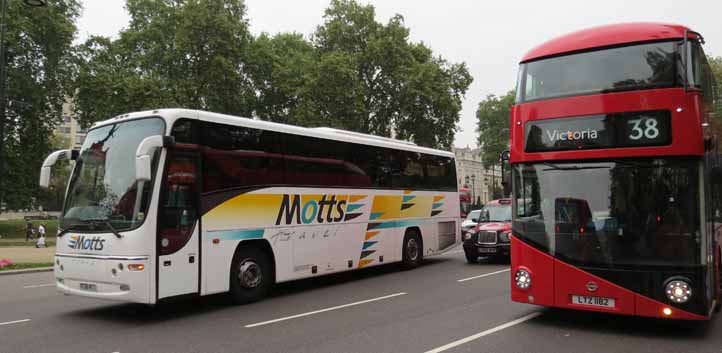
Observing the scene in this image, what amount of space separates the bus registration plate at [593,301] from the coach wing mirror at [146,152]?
236 inches

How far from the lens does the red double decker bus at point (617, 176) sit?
6.75m

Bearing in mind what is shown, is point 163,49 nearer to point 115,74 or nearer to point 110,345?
point 115,74

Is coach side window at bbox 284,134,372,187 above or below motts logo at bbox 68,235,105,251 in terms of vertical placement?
above

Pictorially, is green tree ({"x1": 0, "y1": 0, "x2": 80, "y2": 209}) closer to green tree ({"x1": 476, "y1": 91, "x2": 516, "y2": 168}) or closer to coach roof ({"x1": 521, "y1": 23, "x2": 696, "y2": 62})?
coach roof ({"x1": 521, "y1": 23, "x2": 696, "y2": 62})

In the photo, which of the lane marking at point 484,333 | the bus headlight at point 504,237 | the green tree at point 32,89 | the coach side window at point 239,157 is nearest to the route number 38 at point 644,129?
the lane marking at point 484,333

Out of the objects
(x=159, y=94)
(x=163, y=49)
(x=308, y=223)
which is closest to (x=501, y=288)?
(x=308, y=223)

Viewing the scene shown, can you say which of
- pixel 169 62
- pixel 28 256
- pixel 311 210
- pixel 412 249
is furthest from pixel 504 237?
pixel 169 62

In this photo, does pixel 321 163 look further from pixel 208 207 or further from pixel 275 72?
pixel 275 72

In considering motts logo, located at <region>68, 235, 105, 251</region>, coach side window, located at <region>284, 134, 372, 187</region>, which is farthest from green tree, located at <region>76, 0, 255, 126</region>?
motts logo, located at <region>68, 235, 105, 251</region>

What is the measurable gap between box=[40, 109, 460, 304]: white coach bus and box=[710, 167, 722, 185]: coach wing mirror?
279 inches

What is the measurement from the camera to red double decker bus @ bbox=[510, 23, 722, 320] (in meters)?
6.75

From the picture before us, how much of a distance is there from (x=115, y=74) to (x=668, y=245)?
35.1m

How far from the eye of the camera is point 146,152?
25.9 ft

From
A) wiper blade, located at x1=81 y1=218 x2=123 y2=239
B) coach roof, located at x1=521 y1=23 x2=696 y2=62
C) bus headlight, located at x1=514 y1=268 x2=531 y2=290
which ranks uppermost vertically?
coach roof, located at x1=521 y1=23 x2=696 y2=62
